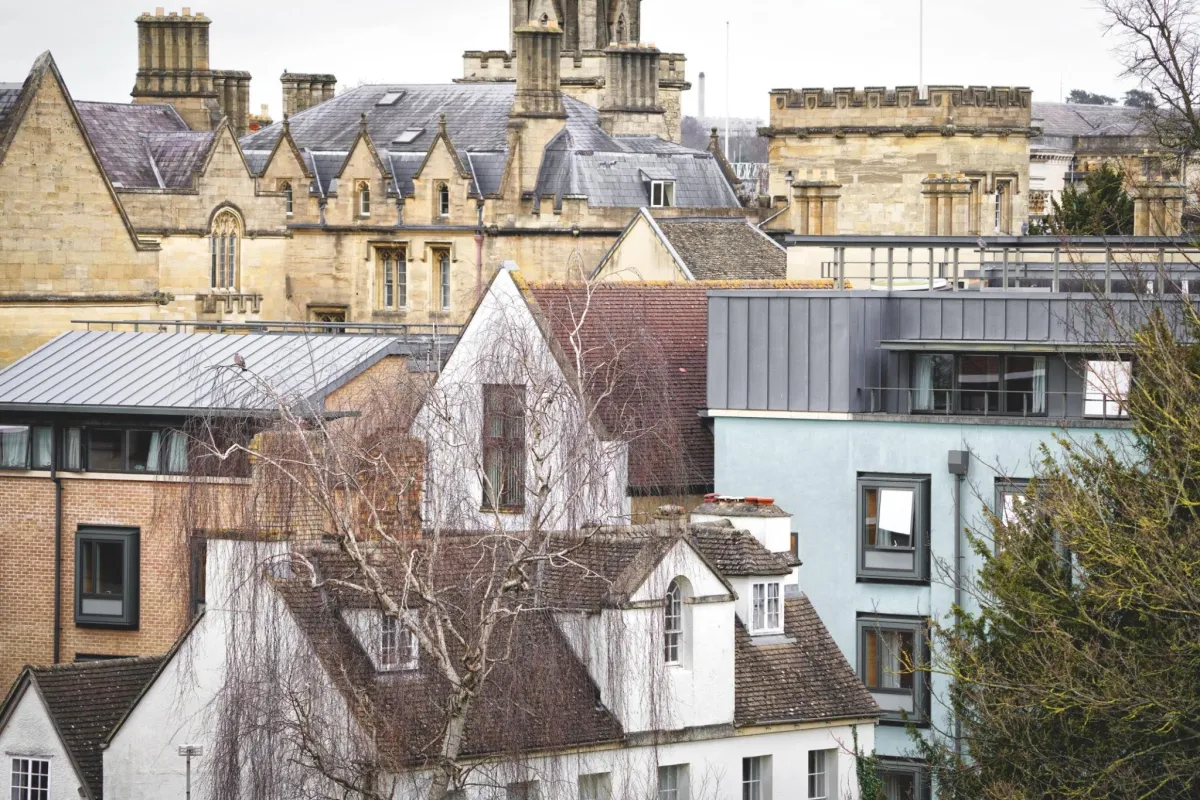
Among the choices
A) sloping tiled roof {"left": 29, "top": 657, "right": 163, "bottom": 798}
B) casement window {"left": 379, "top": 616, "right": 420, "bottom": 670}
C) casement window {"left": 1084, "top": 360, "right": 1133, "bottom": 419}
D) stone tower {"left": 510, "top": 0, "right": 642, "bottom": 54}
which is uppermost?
stone tower {"left": 510, "top": 0, "right": 642, "bottom": 54}

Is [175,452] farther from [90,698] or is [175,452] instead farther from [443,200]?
[443,200]

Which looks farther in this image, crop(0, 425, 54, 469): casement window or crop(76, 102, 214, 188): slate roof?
crop(76, 102, 214, 188): slate roof

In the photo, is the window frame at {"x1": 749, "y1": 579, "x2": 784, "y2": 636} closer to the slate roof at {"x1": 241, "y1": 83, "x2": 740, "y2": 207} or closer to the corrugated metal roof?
the corrugated metal roof

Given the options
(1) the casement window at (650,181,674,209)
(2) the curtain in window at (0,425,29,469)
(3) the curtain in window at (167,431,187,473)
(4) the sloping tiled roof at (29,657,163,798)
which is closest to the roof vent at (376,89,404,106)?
(1) the casement window at (650,181,674,209)

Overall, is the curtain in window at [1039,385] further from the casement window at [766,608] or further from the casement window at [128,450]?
the casement window at [128,450]

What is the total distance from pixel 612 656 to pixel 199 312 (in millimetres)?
42149

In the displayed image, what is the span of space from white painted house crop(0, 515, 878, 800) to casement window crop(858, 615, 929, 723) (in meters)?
2.83

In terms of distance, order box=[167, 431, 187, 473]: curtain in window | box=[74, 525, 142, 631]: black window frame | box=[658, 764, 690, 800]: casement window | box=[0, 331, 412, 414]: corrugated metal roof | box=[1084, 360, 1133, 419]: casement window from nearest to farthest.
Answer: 1. box=[658, 764, 690, 800]: casement window
2. box=[1084, 360, 1133, 419]: casement window
3. box=[167, 431, 187, 473]: curtain in window
4. box=[0, 331, 412, 414]: corrugated metal roof
5. box=[74, 525, 142, 631]: black window frame

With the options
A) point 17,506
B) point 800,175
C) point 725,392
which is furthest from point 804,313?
point 800,175

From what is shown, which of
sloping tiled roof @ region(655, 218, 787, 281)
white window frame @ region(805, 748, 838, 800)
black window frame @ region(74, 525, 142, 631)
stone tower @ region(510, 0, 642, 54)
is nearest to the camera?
white window frame @ region(805, 748, 838, 800)

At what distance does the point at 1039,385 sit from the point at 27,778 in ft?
51.1

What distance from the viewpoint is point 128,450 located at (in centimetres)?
4259

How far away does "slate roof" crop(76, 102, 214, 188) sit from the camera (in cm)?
7344

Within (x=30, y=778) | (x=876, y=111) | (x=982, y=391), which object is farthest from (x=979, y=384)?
(x=876, y=111)
